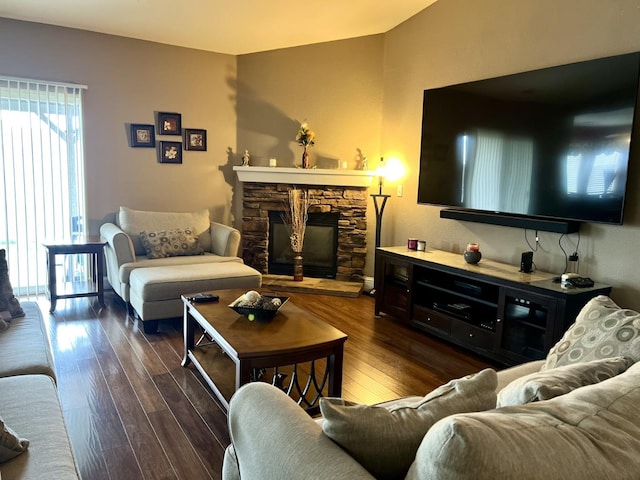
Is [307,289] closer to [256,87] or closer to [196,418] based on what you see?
[256,87]

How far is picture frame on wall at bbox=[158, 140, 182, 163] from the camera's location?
5.37 meters

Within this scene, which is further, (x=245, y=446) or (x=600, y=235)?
(x=600, y=235)

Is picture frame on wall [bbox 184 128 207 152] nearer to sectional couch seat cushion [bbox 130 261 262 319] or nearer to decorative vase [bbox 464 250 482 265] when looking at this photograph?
sectional couch seat cushion [bbox 130 261 262 319]

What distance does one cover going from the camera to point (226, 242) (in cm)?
485

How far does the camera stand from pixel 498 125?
386 centimetres

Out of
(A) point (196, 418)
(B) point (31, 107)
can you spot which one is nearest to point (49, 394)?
(A) point (196, 418)

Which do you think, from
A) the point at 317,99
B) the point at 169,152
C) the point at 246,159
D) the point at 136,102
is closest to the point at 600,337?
the point at 317,99

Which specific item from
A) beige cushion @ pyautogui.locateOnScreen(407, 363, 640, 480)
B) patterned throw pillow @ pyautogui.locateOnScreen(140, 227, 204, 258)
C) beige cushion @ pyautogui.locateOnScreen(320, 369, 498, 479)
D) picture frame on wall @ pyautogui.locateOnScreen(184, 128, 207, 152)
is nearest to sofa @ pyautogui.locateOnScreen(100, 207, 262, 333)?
patterned throw pillow @ pyautogui.locateOnScreen(140, 227, 204, 258)

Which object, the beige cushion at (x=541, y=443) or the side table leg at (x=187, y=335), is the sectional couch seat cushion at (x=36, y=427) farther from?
the side table leg at (x=187, y=335)

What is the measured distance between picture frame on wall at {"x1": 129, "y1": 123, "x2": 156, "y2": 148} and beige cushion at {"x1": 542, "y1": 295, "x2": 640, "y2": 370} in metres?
4.54

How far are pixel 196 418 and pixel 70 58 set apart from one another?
3891 millimetres

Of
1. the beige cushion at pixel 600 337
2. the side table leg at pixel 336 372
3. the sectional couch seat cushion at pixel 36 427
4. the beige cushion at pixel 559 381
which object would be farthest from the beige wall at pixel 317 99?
the beige cushion at pixel 559 381

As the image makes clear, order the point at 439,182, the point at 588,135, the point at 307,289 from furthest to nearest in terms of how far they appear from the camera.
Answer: the point at 307,289
the point at 439,182
the point at 588,135

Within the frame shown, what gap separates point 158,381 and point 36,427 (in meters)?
1.42
